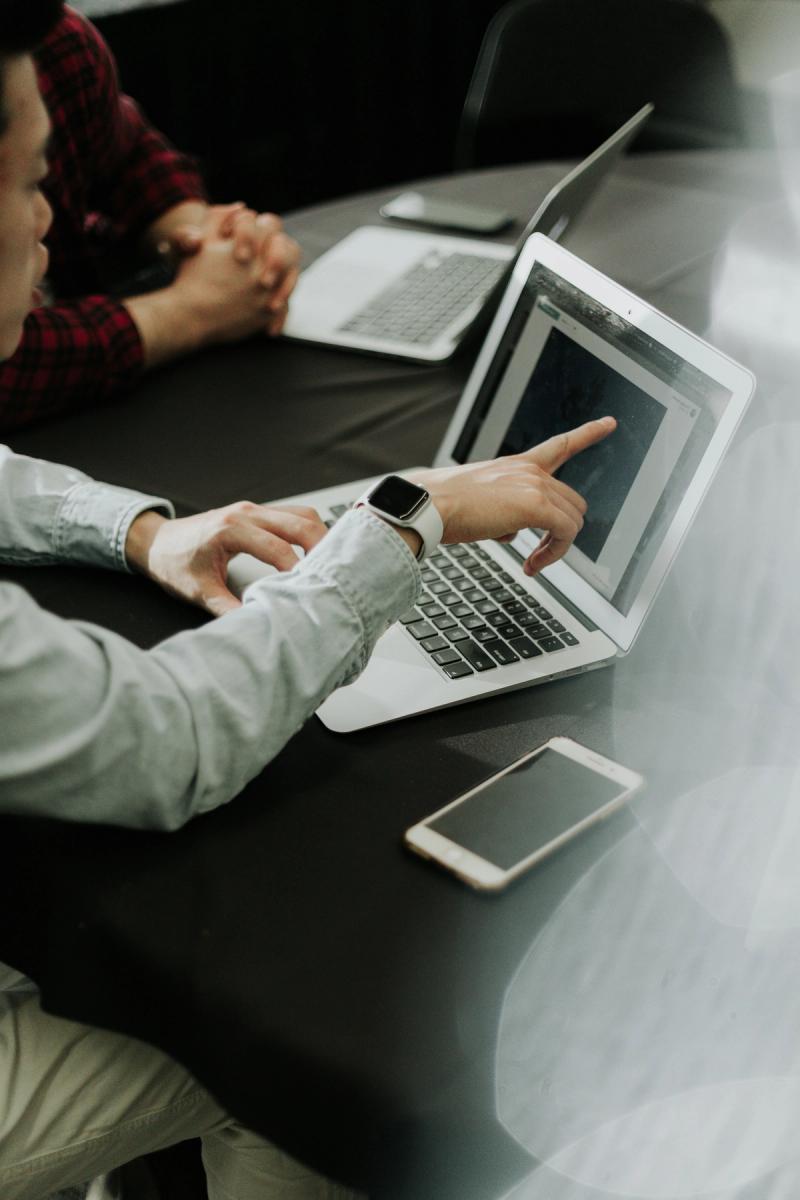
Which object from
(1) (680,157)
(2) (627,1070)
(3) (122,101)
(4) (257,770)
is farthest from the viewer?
(1) (680,157)

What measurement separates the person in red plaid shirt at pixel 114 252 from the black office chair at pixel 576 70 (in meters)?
0.83

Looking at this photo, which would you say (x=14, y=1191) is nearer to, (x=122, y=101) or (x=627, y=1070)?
(x=627, y=1070)

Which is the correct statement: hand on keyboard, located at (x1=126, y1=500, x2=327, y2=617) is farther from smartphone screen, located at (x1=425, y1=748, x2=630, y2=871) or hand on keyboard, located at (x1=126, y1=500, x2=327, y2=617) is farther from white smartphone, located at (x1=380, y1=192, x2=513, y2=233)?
white smartphone, located at (x1=380, y1=192, x2=513, y2=233)

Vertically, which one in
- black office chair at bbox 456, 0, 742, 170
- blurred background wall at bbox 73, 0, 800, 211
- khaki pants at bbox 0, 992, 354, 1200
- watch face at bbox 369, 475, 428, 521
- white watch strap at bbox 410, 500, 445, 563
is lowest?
khaki pants at bbox 0, 992, 354, 1200

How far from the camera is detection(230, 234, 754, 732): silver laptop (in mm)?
844

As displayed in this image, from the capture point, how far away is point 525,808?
0.73 metres

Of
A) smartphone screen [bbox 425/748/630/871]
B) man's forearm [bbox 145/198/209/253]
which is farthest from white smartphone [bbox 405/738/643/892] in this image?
man's forearm [bbox 145/198/209/253]

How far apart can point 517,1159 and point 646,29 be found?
2286mm

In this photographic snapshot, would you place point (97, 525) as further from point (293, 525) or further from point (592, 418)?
point (592, 418)

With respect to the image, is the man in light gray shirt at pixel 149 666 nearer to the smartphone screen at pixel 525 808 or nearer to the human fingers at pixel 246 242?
the smartphone screen at pixel 525 808

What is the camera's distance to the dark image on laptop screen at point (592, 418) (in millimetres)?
902

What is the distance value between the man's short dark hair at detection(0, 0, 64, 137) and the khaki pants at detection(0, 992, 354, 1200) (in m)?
0.64

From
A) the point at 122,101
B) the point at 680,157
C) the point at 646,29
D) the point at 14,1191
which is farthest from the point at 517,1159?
the point at 646,29

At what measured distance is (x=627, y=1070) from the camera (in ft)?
1.99
